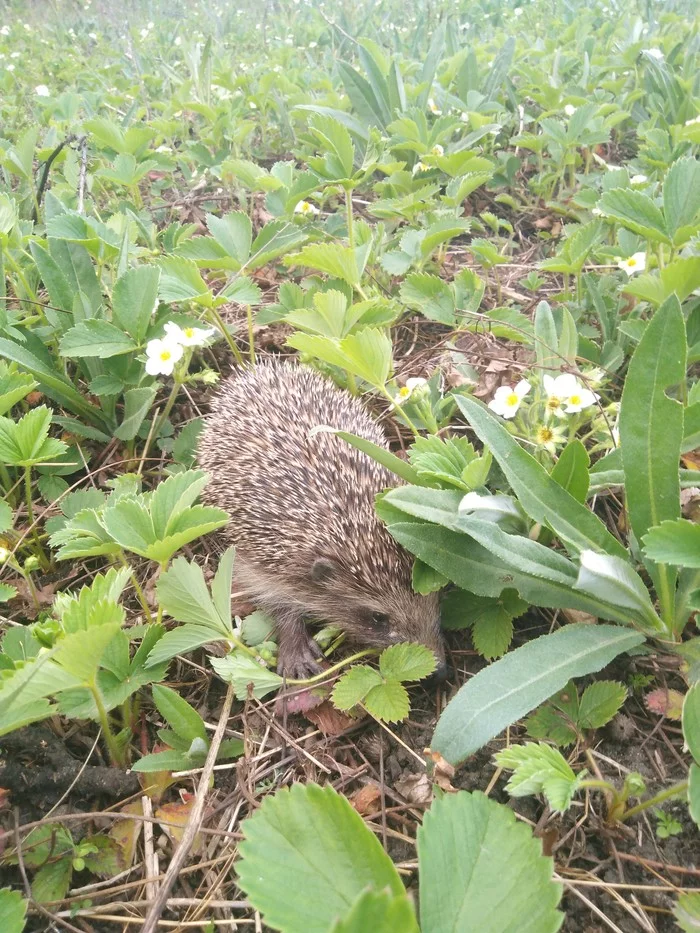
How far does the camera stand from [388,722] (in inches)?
99.9

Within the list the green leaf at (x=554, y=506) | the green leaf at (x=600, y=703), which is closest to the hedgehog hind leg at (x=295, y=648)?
the green leaf at (x=600, y=703)

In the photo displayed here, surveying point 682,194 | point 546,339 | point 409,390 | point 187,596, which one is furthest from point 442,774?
point 682,194

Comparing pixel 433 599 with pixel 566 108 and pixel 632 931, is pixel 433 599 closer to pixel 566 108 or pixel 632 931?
pixel 632 931

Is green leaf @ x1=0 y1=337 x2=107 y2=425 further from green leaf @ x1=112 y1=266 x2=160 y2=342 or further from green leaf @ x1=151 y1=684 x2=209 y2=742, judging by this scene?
green leaf @ x1=151 y1=684 x2=209 y2=742

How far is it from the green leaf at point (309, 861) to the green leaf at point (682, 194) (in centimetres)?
297

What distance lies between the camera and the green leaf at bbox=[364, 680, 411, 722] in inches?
93.4

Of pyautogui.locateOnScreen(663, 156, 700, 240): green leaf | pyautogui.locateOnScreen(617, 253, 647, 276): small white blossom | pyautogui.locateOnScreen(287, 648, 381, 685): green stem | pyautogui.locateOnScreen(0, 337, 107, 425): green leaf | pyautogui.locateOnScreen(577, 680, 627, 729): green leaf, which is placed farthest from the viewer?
pyautogui.locateOnScreen(617, 253, 647, 276): small white blossom

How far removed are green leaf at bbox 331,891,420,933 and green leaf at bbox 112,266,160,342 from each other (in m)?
3.03

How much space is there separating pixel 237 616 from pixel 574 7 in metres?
11.6

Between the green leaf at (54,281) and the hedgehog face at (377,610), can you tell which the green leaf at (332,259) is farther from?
the hedgehog face at (377,610)

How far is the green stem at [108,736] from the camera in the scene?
217 cm

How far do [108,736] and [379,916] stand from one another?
1.56m

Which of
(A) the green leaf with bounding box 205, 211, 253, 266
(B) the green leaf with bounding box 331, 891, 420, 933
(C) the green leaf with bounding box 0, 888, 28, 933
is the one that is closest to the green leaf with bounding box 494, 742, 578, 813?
(B) the green leaf with bounding box 331, 891, 420, 933

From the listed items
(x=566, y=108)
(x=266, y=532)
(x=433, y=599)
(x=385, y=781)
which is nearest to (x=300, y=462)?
(x=266, y=532)
